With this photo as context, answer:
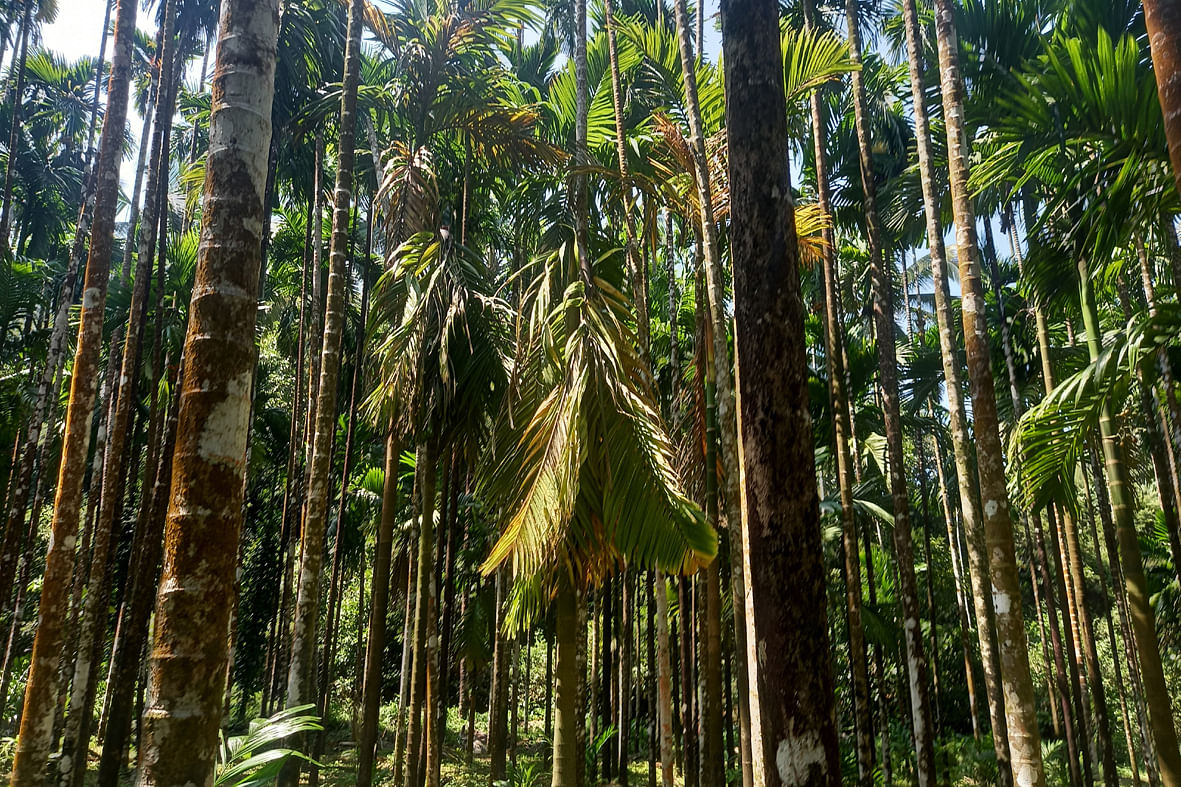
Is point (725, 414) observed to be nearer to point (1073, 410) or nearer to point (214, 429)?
point (1073, 410)

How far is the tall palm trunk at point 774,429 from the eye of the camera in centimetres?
282

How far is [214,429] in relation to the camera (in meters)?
2.72

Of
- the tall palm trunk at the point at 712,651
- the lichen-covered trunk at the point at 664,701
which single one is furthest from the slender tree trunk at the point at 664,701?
the tall palm trunk at the point at 712,651

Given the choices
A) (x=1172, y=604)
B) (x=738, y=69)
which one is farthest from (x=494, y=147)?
(x=1172, y=604)

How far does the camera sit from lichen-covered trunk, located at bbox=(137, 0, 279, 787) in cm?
249

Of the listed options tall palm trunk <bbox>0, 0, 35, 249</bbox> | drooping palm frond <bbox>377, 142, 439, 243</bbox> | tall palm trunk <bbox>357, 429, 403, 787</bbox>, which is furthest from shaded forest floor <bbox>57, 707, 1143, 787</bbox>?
tall palm trunk <bbox>0, 0, 35, 249</bbox>

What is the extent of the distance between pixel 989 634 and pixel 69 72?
23.8m

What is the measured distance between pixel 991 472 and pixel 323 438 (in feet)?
18.0

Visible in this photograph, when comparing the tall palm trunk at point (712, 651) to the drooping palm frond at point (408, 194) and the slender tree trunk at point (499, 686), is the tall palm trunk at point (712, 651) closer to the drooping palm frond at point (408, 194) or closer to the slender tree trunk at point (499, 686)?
the slender tree trunk at point (499, 686)

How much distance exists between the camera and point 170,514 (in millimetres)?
2633

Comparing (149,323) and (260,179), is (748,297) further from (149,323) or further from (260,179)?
(149,323)

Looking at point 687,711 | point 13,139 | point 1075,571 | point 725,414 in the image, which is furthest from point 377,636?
point 13,139

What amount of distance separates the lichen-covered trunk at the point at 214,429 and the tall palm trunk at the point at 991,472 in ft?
16.8

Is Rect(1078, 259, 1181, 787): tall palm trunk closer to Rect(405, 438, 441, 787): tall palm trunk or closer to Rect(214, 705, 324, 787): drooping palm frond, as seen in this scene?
Rect(405, 438, 441, 787): tall palm trunk
